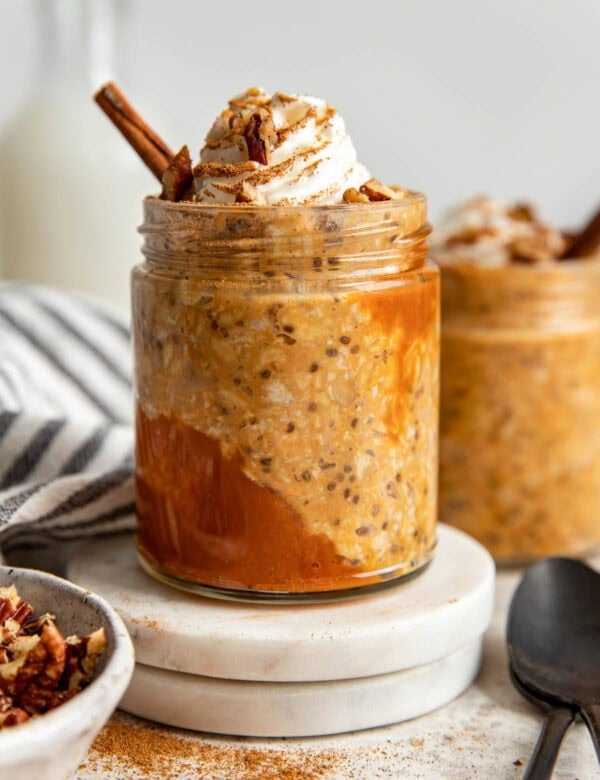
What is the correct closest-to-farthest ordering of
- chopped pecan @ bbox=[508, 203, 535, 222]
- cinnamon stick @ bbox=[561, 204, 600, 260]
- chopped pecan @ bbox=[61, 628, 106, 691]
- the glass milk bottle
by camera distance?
chopped pecan @ bbox=[61, 628, 106, 691] < cinnamon stick @ bbox=[561, 204, 600, 260] < chopped pecan @ bbox=[508, 203, 535, 222] < the glass milk bottle

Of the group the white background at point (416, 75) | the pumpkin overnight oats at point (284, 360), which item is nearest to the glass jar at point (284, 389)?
the pumpkin overnight oats at point (284, 360)

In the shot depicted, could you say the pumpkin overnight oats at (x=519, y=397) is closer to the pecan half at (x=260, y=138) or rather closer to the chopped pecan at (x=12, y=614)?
the pecan half at (x=260, y=138)

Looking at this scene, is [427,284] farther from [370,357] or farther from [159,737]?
[159,737]

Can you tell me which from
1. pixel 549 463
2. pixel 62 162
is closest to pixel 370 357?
pixel 549 463

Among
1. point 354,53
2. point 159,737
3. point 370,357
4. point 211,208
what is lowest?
point 159,737

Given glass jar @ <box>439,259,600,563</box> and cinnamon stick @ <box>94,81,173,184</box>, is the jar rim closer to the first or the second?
cinnamon stick @ <box>94,81,173,184</box>

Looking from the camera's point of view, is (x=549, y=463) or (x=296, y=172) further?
(x=549, y=463)

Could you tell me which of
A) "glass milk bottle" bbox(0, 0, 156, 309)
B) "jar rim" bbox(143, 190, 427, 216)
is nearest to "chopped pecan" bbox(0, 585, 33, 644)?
"jar rim" bbox(143, 190, 427, 216)

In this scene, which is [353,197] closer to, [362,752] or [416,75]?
[362,752]
